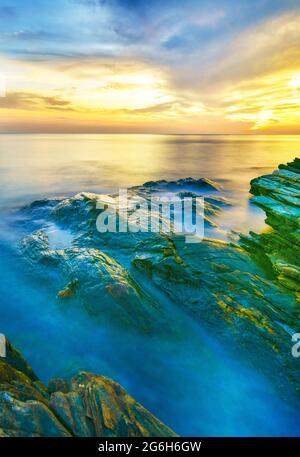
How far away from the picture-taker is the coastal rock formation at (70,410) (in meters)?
3.80

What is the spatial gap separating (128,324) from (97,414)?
2667 mm

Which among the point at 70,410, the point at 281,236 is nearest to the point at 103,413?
the point at 70,410

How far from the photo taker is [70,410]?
14.0ft

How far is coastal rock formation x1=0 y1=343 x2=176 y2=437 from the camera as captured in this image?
380 centimetres

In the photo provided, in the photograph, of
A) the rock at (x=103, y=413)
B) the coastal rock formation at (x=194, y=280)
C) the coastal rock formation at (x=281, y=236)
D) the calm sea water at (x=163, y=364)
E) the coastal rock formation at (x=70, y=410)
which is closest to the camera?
the coastal rock formation at (x=70, y=410)

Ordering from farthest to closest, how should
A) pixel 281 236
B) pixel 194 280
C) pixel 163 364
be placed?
pixel 281 236 → pixel 194 280 → pixel 163 364

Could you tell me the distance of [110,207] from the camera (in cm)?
1227

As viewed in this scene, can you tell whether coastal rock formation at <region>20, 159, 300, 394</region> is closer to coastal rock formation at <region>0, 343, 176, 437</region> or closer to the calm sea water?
the calm sea water

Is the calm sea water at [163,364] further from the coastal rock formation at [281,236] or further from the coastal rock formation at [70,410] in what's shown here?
the coastal rock formation at [281,236]

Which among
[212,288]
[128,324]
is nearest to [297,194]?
[212,288]

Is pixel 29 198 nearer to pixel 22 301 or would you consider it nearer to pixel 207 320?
pixel 22 301

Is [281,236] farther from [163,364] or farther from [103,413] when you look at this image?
[103,413]

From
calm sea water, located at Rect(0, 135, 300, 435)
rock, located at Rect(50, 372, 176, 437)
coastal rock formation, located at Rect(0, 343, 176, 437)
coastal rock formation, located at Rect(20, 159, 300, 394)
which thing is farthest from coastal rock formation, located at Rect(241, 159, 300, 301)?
coastal rock formation, located at Rect(0, 343, 176, 437)

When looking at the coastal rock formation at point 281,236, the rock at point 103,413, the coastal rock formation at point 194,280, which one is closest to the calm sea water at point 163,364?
the coastal rock formation at point 194,280
